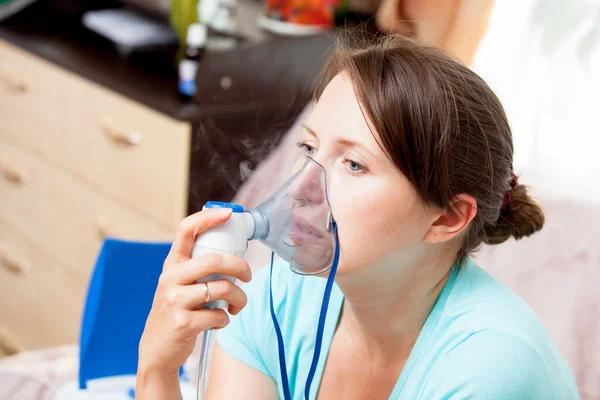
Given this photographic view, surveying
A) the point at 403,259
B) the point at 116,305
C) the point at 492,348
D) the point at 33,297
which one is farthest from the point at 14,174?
the point at 492,348

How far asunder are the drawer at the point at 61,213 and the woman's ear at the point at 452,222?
129 cm

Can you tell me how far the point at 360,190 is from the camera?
103 cm

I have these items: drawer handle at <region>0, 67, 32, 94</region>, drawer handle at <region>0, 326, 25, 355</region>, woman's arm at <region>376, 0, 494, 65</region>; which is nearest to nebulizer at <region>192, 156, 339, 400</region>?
woman's arm at <region>376, 0, 494, 65</region>

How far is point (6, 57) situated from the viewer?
8.66 feet

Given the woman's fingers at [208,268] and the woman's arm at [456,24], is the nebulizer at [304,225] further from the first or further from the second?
the woman's arm at [456,24]

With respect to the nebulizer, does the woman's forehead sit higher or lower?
higher

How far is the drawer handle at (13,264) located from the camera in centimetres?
280

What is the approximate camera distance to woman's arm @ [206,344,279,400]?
47.8 inches

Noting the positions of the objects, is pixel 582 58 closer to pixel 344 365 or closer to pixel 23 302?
pixel 344 365

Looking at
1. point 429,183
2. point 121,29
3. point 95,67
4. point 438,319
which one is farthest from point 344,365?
point 121,29

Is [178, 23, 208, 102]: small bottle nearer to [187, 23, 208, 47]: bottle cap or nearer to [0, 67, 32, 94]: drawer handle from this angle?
[187, 23, 208, 47]: bottle cap

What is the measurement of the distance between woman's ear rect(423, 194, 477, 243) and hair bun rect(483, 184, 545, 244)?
0.34 feet

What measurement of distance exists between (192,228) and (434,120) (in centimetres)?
36

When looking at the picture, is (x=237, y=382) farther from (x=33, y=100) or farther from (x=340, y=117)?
(x=33, y=100)
